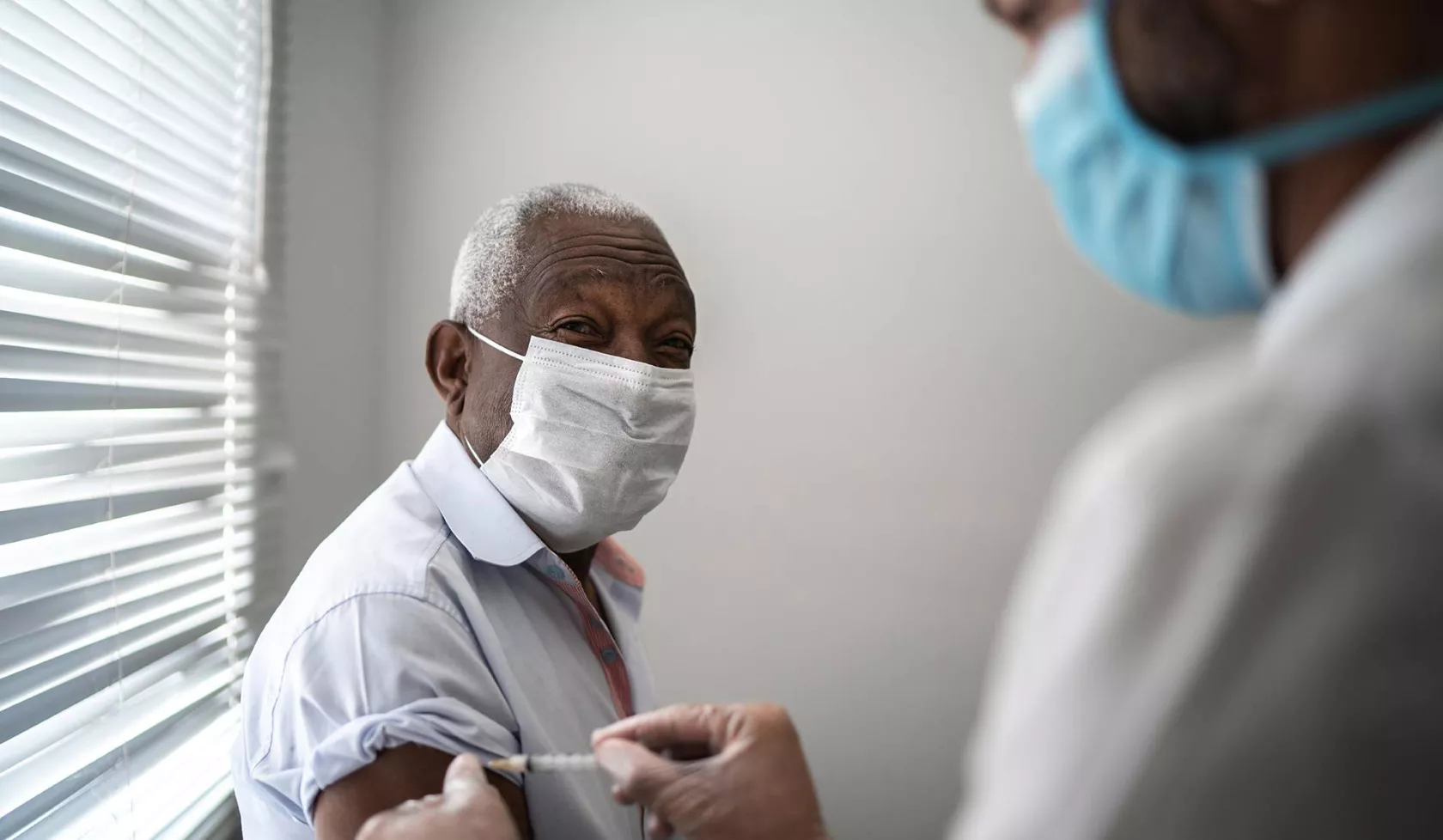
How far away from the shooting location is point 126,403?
114 cm

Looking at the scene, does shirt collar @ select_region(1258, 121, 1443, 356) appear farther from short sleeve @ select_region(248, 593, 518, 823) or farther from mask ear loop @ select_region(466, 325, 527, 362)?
mask ear loop @ select_region(466, 325, 527, 362)

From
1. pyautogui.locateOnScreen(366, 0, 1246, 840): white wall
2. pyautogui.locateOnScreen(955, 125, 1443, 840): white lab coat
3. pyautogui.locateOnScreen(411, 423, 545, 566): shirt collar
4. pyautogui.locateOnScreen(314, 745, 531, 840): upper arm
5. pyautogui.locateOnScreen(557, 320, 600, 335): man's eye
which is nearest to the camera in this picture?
pyautogui.locateOnScreen(955, 125, 1443, 840): white lab coat

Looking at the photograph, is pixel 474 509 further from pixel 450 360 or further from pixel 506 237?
pixel 506 237

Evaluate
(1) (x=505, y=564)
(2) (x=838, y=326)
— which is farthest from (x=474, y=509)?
(2) (x=838, y=326)

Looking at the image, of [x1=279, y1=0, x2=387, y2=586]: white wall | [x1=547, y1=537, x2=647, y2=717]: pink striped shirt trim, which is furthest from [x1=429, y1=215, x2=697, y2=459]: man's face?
[x1=279, y1=0, x2=387, y2=586]: white wall

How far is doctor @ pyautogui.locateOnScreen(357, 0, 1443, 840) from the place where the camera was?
39cm

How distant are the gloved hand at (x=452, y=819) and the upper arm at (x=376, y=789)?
0.10 m

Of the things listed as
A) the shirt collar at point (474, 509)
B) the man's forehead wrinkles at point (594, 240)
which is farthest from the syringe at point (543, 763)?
the man's forehead wrinkles at point (594, 240)

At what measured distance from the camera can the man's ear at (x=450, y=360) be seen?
4.13ft

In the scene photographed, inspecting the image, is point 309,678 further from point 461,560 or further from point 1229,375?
point 1229,375

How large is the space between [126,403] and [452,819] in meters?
0.80

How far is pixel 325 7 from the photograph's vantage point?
1.74m

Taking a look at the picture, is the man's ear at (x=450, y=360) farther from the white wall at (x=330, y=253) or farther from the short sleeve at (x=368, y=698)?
the white wall at (x=330, y=253)

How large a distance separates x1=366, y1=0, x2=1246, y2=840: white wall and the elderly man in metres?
0.71
